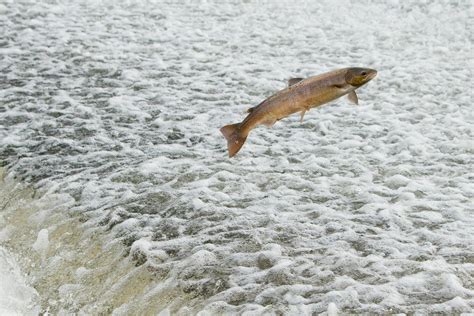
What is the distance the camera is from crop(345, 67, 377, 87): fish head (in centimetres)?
377

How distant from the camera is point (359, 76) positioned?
3.80 m

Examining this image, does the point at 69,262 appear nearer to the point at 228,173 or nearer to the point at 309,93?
the point at 228,173

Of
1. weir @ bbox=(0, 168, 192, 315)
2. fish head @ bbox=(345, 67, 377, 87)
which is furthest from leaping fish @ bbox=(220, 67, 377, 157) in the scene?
weir @ bbox=(0, 168, 192, 315)

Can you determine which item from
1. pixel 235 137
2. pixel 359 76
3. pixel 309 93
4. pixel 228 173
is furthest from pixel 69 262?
pixel 359 76

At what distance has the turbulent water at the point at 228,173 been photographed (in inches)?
173

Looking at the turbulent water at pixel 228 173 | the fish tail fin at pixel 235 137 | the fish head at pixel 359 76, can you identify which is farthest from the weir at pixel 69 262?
the fish head at pixel 359 76

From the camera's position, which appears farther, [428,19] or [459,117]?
[428,19]

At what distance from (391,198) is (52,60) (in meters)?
5.01

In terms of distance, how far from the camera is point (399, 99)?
7.77 metres

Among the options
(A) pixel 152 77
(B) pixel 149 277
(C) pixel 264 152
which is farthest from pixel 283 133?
(B) pixel 149 277

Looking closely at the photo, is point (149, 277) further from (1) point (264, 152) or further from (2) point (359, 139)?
(2) point (359, 139)

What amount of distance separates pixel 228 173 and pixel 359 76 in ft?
7.44

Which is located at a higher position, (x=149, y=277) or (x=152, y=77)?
(x=152, y=77)

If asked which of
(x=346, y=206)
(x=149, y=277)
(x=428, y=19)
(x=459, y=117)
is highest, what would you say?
(x=428, y=19)
